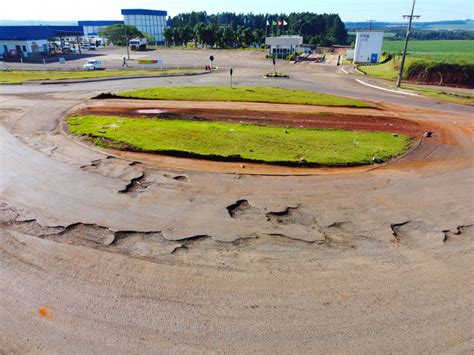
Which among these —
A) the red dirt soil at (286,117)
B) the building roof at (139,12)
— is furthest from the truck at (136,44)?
the red dirt soil at (286,117)

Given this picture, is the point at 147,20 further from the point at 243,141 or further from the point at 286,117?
the point at 243,141

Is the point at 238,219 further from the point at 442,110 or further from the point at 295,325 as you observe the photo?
the point at 442,110

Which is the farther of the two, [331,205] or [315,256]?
[331,205]

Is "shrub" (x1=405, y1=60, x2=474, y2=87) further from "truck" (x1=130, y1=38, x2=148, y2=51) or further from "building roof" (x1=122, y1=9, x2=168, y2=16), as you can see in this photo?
"building roof" (x1=122, y1=9, x2=168, y2=16)

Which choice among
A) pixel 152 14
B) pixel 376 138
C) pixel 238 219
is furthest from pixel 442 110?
pixel 152 14

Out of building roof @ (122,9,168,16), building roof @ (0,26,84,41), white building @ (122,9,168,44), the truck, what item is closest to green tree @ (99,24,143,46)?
the truck

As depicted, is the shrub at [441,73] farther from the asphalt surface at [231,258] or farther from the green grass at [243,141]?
the asphalt surface at [231,258]

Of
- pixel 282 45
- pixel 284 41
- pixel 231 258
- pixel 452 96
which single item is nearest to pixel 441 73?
pixel 452 96
